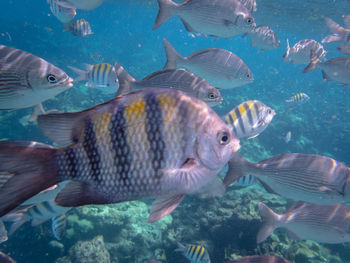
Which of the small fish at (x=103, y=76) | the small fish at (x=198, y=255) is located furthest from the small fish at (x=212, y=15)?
the small fish at (x=198, y=255)

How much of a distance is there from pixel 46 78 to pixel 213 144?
2.22 meters

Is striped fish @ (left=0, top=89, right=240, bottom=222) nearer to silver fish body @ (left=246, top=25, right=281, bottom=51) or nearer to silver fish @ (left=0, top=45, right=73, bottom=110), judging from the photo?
silver fish @ (left=0, top=45, right=73, bottom=110)

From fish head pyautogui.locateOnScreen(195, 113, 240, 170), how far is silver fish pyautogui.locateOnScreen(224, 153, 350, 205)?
161 cm

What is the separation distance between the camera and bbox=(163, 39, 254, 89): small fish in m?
4.28

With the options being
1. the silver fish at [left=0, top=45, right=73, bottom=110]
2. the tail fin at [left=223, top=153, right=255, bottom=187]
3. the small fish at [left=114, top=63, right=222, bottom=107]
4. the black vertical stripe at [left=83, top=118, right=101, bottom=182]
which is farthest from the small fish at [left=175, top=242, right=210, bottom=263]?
the silver fish at [left=0, top=45, right=73, bottom=110]

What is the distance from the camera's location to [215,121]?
5.26 feet

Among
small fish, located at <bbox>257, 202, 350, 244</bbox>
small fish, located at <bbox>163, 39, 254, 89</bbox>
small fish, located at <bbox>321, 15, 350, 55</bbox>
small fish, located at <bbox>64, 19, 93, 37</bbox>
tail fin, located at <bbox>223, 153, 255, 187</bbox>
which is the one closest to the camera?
tail fin, located at <bbox>223, 153, 255, 187</bbox>

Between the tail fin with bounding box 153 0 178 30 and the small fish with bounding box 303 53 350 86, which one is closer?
the tail fin with bounding box 153 0 178 30

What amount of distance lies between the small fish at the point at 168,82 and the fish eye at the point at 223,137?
2.13 m

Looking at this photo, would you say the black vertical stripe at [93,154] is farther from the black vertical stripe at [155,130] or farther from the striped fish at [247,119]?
the striped fish at [247,119]

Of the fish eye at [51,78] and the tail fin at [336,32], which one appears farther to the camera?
the tail fin at [336,32]

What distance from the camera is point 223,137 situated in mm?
1577

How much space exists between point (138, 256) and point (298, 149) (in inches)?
515

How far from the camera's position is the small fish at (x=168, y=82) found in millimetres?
3455
